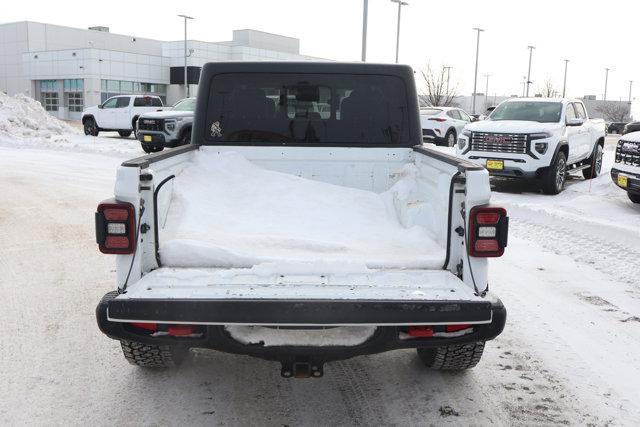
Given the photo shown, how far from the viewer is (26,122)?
85.4 feet

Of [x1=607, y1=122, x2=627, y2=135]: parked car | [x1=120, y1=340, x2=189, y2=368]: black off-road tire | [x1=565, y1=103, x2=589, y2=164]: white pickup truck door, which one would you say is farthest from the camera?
[x1=607, y1=122, x2=627, y2=135]: parked car

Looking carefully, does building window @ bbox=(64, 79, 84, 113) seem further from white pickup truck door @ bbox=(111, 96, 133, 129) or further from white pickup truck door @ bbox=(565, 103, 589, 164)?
white pickup truck door @ bbox=(565, 103, 589, 164)

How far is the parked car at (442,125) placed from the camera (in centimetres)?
2139

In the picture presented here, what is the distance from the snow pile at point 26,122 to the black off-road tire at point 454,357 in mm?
22260

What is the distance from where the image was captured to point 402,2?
106ft

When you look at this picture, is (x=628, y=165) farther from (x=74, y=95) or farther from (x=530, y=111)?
(x=74, y=95)

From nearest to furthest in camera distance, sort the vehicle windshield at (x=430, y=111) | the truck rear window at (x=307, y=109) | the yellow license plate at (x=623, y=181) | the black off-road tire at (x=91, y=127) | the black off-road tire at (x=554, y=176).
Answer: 1. the truck rear window at (x=307, y=109)
2. the yellow license plate at (x=623, y=181)
3. the black off-road tire at (x=554, y=176)
4. the vehicle windshield at (x=430, y=111)
5. the black off-road tire at (x=91, y=127)

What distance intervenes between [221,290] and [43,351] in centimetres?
211

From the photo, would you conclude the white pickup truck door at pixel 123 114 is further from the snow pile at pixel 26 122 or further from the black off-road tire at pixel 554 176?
the black off-road tire at pixel 554 176

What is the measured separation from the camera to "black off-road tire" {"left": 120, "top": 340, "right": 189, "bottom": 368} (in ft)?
12.7

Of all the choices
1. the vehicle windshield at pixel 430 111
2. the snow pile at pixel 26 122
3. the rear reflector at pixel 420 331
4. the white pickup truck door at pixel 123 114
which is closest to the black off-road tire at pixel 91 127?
the snow pile at pixel 26 122

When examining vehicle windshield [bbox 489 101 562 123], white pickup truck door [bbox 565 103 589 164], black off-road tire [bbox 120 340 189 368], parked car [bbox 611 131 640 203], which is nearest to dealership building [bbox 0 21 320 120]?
vehicle windshield [bbox 489 101 562 123]

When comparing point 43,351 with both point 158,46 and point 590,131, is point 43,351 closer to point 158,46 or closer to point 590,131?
point 590,131

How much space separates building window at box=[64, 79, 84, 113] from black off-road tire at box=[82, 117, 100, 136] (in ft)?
115
